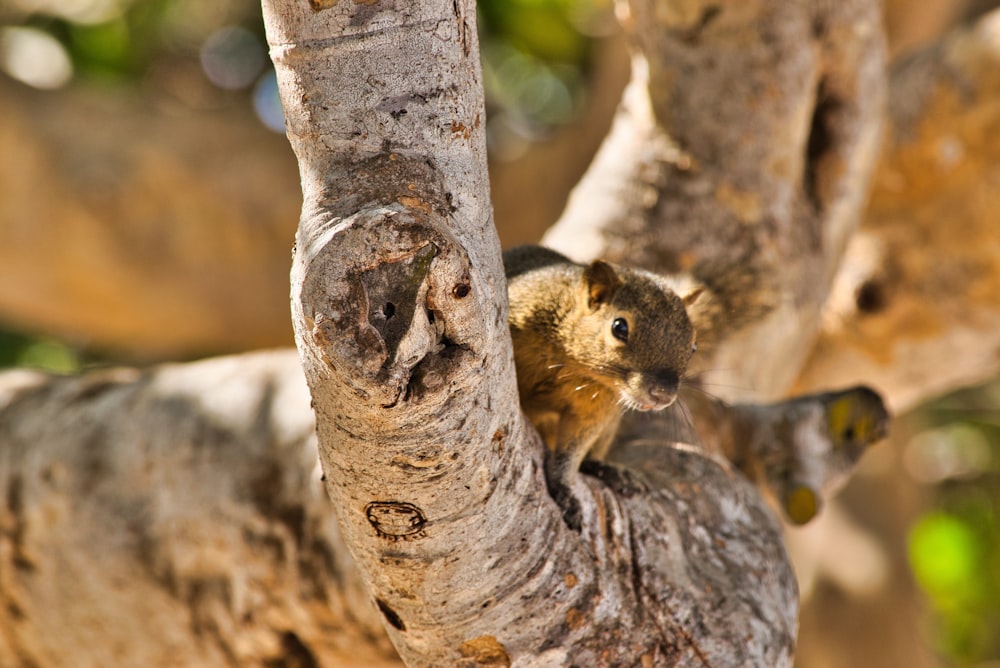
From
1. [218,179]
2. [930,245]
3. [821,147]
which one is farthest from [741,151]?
[218,179]

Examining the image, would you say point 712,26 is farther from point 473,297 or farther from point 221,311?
point 221,311

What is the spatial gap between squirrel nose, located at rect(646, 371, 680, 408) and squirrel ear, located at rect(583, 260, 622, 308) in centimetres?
16

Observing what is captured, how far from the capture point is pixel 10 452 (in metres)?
2.22

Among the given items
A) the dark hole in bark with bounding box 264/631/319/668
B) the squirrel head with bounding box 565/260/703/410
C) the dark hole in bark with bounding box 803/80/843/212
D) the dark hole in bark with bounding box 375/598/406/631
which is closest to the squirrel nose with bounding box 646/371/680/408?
the squirrel head with bounding box 565/260/703/410

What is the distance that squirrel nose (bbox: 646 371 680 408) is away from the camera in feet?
5.05

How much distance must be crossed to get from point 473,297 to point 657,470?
28.8 inches

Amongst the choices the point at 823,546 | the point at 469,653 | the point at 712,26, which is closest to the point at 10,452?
the point at 469,653

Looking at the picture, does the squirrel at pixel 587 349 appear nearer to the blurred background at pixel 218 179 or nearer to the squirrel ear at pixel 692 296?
the squirrel ear at pixel 692 296

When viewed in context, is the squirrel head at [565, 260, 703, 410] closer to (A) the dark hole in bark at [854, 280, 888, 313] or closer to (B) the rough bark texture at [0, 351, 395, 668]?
(B) the rough bark texture at [0, 351, 395, 668]

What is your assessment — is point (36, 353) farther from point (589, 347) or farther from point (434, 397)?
point (434, 397)

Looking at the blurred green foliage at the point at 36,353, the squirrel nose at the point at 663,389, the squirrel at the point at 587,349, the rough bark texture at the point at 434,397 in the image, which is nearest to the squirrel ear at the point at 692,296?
the squirrel at the point at 587,349

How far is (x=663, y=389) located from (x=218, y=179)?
3465 millimetres

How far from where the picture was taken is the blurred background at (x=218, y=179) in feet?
14.3

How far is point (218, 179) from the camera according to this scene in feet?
15.1
